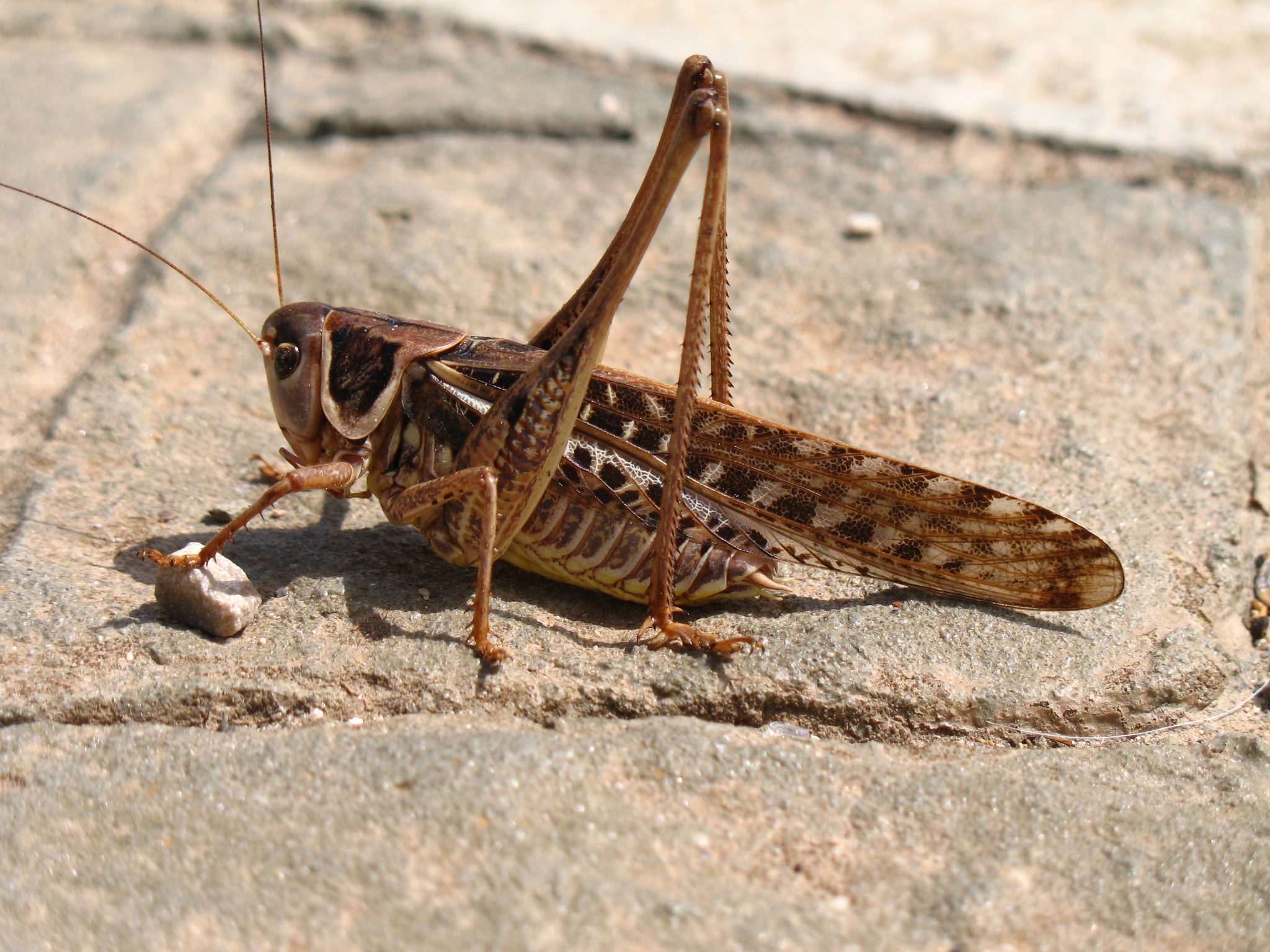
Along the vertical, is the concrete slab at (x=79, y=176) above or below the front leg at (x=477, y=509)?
above

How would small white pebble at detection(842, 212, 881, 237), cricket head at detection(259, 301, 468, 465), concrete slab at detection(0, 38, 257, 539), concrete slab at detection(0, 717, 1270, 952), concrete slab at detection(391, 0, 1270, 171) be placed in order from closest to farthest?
A: concrete slab at detection(0, 717, 1270, 952), cricket head at detection(259, 301, 468, 465), concrete slab at detection(0, 38, 257, 539), small white pebble at detection(842, 212, 881, 237), concrete slab at detection(391, 0, 1270, 171)

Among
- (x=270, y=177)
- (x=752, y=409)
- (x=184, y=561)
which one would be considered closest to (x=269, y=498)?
(x=184, y=561)

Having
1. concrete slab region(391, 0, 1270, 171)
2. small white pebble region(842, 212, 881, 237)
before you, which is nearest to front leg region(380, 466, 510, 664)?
small white pebble region(842, 212, 881, 237)

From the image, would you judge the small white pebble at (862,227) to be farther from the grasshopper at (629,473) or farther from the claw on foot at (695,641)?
the claw on foot at (695,641)

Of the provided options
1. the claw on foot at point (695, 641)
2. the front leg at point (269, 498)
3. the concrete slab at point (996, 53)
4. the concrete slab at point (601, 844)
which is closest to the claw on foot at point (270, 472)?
the front leg at point (269, 498)

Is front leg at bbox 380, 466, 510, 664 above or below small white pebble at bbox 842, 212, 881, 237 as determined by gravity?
below

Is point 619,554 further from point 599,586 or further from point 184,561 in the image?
point 184,561

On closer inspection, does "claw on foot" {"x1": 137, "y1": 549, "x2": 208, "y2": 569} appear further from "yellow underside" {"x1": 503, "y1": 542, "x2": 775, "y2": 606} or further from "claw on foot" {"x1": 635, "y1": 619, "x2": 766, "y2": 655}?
"claw on foot" {"x1": 635, "y1": 619, "x2": 766, "y2": 655}
